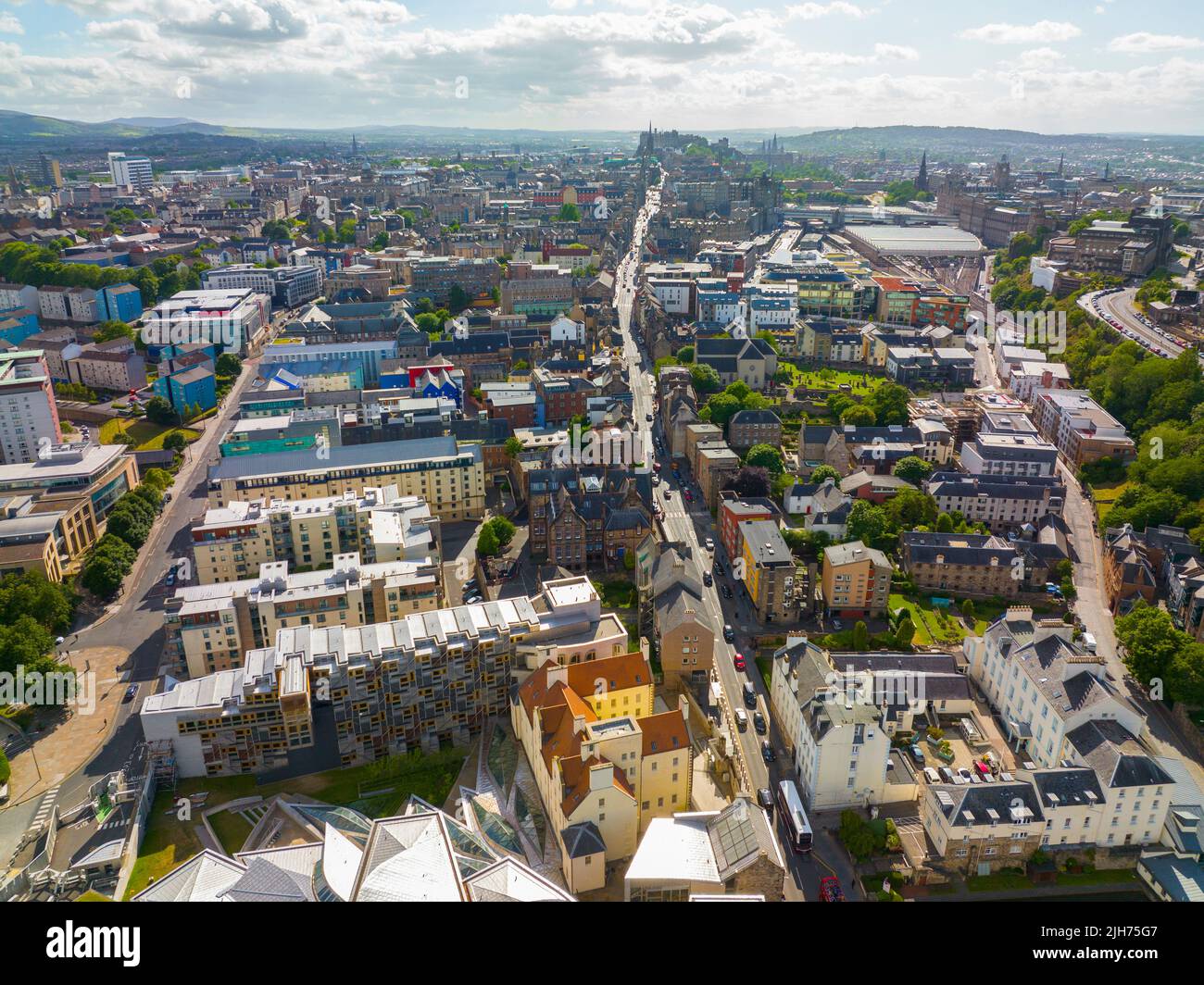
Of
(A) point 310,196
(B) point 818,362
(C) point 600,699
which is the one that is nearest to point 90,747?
(C) point 600,699

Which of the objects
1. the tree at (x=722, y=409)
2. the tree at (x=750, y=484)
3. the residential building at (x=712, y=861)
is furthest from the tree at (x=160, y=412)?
the residential building at (x=712, y=861)

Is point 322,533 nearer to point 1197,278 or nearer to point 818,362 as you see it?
point 818,362

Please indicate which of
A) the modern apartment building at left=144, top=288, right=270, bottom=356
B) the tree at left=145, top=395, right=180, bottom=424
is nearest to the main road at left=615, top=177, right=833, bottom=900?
the tree at left=145, top=395, right=180, bottom=424

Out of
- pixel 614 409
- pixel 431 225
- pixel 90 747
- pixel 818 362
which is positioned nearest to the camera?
pixel 90 747

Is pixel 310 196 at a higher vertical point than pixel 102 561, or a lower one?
higher

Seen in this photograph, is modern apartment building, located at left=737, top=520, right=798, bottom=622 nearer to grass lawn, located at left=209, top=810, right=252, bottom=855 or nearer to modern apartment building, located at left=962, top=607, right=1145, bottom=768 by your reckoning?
modern apartment building, located at left=962, top=607, right=1145, bottom=768
